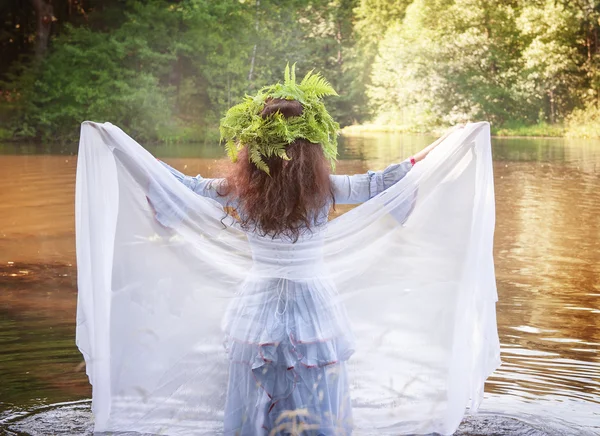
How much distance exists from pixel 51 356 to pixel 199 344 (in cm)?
193

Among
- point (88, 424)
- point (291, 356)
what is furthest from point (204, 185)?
point (88, 424)

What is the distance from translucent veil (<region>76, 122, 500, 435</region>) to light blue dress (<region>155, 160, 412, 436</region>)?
191mm

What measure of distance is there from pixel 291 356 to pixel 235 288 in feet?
1.83

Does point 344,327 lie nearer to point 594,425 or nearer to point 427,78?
point 594,425

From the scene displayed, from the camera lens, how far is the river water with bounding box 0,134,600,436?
13.8ft

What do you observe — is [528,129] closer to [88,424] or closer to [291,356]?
[88,424]

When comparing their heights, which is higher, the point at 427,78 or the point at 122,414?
the point at 427,78

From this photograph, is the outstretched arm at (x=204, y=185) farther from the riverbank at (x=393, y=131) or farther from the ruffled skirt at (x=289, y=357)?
the riverbank at (x=393, y=131)

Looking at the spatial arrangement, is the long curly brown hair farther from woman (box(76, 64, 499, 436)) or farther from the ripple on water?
the ripple on water

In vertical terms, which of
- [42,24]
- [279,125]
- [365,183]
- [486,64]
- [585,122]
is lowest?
[365,183]

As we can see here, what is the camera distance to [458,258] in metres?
3.60

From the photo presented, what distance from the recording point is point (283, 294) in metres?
3.06

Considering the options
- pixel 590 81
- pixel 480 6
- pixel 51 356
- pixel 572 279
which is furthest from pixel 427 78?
pixel 51 356

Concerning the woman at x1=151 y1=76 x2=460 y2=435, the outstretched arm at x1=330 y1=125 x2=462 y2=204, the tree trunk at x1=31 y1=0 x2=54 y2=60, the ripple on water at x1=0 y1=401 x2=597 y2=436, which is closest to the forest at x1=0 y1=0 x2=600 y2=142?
the tree trunk at x1=31 y1=0 x2=54 y2=60
